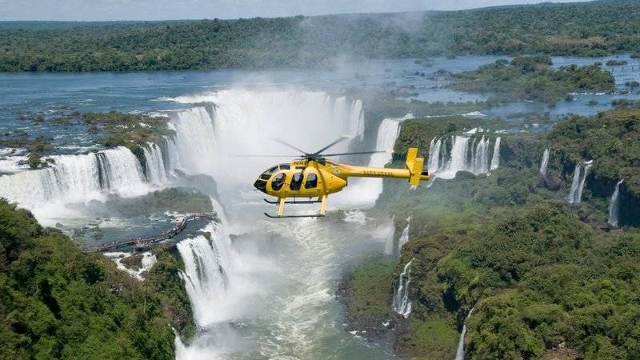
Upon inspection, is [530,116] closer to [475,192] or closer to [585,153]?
[585,153]

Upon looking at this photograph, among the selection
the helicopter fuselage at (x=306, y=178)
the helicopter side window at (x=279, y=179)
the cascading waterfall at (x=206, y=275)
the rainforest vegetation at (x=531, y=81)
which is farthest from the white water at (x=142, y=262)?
the rainforest vegetation at (x=531, y=81)

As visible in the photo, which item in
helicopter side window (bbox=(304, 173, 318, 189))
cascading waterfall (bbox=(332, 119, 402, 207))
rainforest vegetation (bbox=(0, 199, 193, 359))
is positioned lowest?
cascading waterfall (bbox=(332, 119, 402, 207))

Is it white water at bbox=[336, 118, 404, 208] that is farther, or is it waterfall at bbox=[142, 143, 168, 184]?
white water at bbox=[336, 118, 404, 208]

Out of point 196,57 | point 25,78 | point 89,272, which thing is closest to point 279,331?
point 89,272

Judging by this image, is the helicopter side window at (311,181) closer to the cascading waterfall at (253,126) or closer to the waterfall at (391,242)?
the waterfall at (391,242)

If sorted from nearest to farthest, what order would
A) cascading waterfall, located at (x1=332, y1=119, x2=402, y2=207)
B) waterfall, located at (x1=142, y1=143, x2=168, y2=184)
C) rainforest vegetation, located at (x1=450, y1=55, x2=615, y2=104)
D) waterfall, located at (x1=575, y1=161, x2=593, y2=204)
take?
waterfall, located at (x1=575, y1=161, x2=593, y2=204), waterfall, located at (x1=142, y1=143, x2=168, y2=184), cascading waterfall, located at (x1=332, y1=119, x2=402, y2=207), rainforest vegetation, located at (x1=450, y1=55, x2=615, y2=104)

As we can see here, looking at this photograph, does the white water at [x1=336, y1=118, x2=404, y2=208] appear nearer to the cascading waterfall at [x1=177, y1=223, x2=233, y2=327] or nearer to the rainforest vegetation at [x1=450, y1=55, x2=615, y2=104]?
the cascading waterfall at [x1=177, y1=223, x2=233, y2=327]

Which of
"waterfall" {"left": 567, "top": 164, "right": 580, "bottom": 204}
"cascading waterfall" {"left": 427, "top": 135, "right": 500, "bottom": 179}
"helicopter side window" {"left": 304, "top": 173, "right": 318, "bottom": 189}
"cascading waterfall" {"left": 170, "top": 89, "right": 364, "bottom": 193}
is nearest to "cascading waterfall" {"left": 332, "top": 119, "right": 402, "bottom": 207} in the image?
"cascading waterfall" {"left": 170, "top": 89, "right": 364, "bottom": 193}
